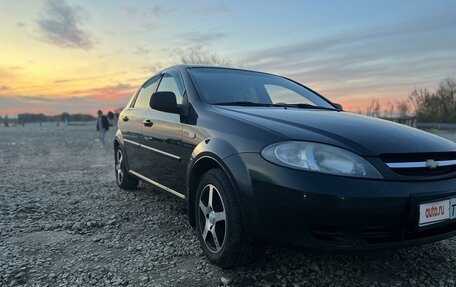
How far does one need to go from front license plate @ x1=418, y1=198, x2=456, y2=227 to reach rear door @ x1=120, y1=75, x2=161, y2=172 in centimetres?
304

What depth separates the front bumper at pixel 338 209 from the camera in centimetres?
224

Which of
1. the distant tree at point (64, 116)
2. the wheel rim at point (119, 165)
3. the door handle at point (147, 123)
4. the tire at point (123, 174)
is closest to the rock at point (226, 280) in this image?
the door handle at point (147, 123)

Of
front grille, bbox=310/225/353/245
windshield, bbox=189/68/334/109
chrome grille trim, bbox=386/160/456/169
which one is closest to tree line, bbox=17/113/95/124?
windshield, bbox=189/68/334/109

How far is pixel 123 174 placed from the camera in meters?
5.63

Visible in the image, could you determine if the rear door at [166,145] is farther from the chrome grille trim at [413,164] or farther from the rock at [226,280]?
the chrome grille trim at [413,164]

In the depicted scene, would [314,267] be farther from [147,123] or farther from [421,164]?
[147,123]

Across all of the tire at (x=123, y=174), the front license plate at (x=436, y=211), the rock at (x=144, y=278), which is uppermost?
the front license plate at (x=436, y=211)

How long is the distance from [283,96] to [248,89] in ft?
1.28

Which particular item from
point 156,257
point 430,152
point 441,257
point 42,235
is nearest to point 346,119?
point 430,152

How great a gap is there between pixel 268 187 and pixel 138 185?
3947 mm

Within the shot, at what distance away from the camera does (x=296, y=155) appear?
2.42 meters

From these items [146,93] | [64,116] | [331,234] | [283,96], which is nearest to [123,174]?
[146,93]

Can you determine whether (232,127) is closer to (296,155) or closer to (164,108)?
(296,155)

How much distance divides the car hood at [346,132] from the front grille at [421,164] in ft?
0.12
